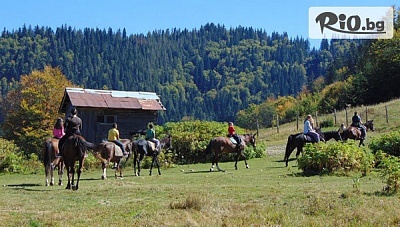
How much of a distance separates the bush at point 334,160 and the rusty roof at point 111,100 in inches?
1207

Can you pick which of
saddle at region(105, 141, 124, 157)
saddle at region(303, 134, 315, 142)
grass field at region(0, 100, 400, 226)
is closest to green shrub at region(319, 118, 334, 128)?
saddle at region(303, 134, 315, 142)

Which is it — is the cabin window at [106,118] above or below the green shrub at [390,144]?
above

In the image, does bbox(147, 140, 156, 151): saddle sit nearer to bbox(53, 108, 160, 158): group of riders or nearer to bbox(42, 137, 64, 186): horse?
bbox(53, 108, 160, 158): group of riders

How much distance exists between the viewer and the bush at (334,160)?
69.3 ft

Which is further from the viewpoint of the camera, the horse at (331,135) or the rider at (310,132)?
the horse at (331,135)

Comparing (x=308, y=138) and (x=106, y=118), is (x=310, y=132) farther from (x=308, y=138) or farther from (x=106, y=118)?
(x=106, y=118)

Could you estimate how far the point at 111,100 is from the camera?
51094 mm

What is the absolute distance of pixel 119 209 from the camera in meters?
13.1

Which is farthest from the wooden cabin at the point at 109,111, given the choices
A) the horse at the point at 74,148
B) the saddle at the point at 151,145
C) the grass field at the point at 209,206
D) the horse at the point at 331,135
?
the grass field at the point at 209,206

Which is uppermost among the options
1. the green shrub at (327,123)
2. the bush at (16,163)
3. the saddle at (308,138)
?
the green shrub at (327,123)

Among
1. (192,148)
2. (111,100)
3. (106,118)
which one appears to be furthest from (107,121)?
(192,148)

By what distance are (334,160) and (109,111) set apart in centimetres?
3281

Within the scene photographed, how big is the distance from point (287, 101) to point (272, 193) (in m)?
145

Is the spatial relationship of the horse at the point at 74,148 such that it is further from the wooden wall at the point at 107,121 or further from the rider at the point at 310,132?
the wooden wall at the point at 107,121
